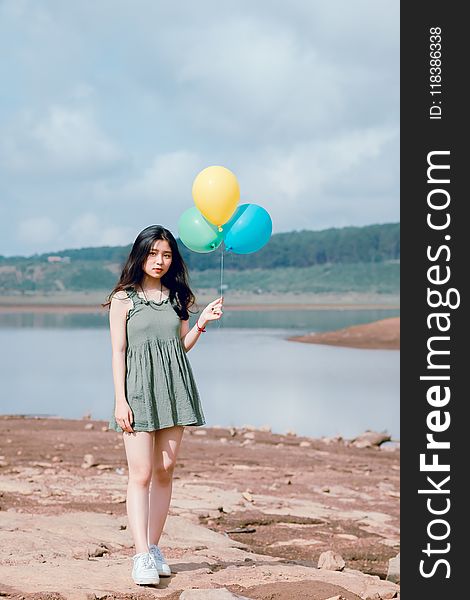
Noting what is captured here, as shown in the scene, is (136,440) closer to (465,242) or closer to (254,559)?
(254,559)

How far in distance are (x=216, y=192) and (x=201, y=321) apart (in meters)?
0.80

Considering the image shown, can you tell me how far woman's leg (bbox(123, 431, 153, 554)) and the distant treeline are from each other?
131 meters

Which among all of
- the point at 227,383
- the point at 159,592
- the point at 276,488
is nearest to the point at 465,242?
the point at 159,592

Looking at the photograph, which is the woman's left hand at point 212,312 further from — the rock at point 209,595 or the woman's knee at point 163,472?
the rock at point 209,595

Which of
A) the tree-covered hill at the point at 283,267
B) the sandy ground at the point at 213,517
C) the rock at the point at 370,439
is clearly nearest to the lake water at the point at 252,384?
the rock at the point at 370,439

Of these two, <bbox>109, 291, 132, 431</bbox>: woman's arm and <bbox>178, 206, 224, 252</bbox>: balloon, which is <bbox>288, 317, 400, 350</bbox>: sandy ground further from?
<bbox>109, 291, 132, 431</bbox>: woman's arm

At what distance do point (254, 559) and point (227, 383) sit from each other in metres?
17.2

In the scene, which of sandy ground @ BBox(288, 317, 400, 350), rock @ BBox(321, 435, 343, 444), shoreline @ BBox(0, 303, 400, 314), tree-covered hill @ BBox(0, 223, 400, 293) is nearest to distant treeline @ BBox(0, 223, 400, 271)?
tree-covered hill @ BBox(0, 223, 400, 293)

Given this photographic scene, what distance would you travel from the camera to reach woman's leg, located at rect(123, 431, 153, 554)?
19.5 feet

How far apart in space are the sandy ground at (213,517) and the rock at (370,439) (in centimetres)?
16

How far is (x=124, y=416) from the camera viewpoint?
19.3ft

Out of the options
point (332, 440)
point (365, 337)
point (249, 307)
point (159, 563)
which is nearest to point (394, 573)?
point (159, 563)

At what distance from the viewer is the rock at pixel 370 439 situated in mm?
15057

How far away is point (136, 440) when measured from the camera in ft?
19.5
